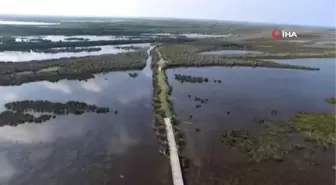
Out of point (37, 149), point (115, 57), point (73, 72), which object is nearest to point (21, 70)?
point (73, 72)

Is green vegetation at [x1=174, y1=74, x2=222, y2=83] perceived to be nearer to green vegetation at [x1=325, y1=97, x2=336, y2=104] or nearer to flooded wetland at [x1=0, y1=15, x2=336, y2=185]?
flooded wetland at [x1=0, y1=15, x2=336, y2=185]

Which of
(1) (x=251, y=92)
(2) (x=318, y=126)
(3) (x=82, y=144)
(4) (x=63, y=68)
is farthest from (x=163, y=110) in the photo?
(4) (x=63, y=68)

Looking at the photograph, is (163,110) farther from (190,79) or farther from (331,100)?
(331,100)

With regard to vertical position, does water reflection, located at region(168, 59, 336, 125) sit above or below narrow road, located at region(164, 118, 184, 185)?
above

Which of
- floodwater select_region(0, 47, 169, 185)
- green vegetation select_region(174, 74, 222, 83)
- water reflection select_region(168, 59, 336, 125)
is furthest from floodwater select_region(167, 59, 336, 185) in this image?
floodwater select_region(0, 47, 169, 185)

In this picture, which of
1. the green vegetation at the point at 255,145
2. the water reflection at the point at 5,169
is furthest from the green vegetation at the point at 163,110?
the water reflection at the point at 5,169

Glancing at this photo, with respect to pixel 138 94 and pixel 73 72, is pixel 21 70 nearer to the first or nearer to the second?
pixel 73 72
